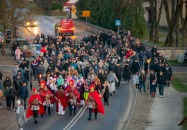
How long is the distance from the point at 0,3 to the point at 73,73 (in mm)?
20457

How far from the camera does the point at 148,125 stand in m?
24.6

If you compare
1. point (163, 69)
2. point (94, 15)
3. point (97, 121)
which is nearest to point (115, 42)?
point (163, 69)

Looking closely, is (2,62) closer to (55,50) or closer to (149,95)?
(55,50)

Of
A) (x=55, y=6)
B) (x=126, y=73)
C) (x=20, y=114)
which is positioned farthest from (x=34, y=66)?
(x=55, y=6)

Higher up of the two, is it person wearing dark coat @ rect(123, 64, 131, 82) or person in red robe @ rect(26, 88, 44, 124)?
person in red robe @ rect(26, 88, 44, 124)

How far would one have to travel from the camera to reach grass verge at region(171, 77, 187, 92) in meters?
34.3

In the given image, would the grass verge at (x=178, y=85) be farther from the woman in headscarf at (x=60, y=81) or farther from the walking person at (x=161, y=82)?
the woman in headscarf at (x=60, y=81)

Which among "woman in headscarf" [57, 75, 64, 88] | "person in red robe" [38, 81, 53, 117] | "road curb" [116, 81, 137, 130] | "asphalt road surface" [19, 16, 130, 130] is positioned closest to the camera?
"asphalt road surface" [19, 16, 130, 130]

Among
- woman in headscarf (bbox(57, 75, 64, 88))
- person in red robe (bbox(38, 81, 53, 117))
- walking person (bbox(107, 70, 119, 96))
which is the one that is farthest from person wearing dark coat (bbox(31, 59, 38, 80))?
person in red robe (bbox(38, 81, 53, 117))

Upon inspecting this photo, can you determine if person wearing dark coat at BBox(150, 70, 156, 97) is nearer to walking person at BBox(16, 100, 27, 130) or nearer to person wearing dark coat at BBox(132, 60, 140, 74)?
person wearing dark coat at BBox(132, 60, 140, 74)

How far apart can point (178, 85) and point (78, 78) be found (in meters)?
8.43

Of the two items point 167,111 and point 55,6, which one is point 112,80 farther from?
point 55,6

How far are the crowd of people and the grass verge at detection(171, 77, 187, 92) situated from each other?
0.66 m

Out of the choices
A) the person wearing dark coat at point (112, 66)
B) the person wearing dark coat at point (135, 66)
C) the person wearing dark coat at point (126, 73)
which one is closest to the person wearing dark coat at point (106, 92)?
the person wearing dark coat at point (112, 66)
